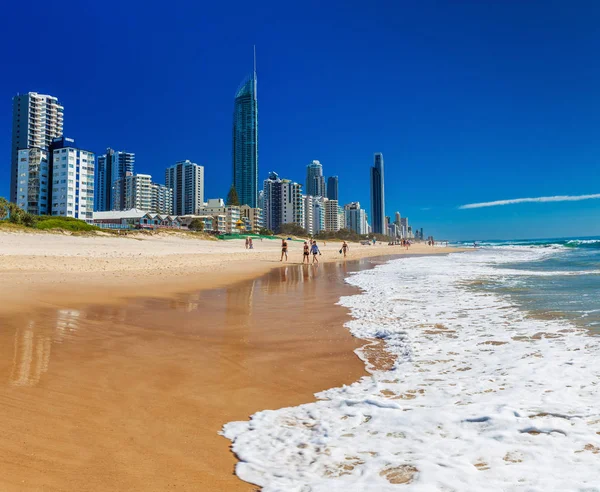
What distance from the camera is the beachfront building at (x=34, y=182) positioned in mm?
93875

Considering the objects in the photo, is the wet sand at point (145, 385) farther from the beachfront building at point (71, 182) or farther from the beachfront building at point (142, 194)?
the beachfront building at point (142, 194)

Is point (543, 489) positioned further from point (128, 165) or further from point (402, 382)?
point (128, 165)

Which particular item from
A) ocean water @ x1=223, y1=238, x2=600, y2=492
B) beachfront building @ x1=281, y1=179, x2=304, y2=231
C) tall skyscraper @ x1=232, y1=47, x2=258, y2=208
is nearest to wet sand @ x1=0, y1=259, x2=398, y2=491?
ocean water @ x1=223, y1=238, x2=600, y2=492

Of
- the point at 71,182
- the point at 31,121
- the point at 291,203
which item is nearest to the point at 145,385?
the point at 71,182

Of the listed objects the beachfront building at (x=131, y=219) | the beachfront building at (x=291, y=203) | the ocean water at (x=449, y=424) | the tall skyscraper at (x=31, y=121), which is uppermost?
the tall skyscraper at (x=31, y=121)

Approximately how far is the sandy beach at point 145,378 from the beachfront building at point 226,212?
380 feet

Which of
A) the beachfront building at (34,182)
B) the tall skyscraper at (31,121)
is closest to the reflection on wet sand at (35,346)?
the beachfront building at (34,182)

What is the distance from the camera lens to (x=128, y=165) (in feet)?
630

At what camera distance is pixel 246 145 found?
188500mm

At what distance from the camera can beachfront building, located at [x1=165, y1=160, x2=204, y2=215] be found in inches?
6491

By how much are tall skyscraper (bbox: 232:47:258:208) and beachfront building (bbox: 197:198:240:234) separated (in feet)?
145

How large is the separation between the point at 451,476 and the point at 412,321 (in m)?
5.37

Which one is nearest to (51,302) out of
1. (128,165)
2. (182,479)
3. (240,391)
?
(240,391)

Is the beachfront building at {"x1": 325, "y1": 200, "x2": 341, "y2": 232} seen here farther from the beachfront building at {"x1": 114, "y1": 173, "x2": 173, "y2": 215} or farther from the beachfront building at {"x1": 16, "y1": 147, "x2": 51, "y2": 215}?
the beachfront building at {"x1": 16, "y1": 147, "x2": 51, "y2": 215}
